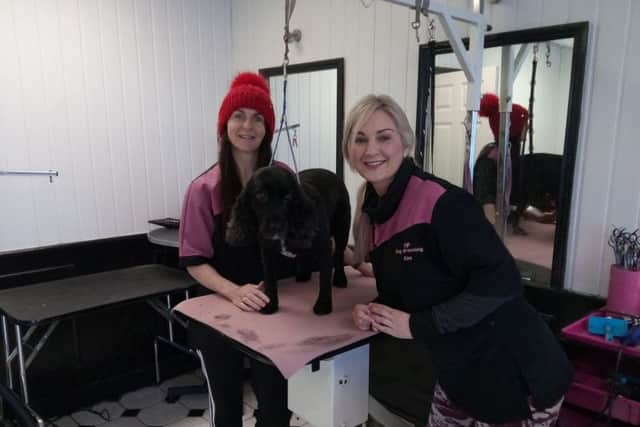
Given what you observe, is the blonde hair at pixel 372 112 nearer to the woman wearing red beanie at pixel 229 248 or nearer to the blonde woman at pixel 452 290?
the blonde woman at pixel 452 290

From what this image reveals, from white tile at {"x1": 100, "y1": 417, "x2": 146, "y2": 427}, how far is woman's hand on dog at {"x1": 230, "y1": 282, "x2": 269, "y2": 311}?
4.97ft

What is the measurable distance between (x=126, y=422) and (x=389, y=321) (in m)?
1.97

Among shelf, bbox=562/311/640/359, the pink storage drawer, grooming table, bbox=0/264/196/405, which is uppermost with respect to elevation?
shelf, bbox=562/311/640/359

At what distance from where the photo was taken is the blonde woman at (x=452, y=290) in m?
1.01

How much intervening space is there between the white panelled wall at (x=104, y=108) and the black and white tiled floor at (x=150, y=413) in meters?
0.93

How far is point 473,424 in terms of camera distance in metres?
1.22

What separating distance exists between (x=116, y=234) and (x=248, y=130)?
68.1 inches

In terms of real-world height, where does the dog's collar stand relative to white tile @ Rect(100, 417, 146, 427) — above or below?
above

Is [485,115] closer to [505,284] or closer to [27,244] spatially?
[505,284]

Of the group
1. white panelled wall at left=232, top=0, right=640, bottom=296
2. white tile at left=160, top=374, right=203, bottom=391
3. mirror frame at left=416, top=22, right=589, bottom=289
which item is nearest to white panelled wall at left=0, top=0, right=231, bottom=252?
white tile at left=160, top=374, right=203, bottom=391

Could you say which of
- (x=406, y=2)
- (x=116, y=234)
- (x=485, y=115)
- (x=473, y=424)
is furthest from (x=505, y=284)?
(x=116, y=234)

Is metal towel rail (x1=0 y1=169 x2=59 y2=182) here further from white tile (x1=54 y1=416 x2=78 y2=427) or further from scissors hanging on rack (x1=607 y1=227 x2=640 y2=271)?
scissors hanging on rack (x1=607 y1=227 x2=640 y2=271)

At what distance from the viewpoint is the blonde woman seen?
39.9 inches

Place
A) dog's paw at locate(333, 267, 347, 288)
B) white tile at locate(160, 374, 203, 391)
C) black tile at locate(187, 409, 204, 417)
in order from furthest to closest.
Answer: white tile at locate(160, 374, 203, 391) < black tile at locate(187, 409, 204, 417) < dog's paw at locate(333, 267, 347, 288)
